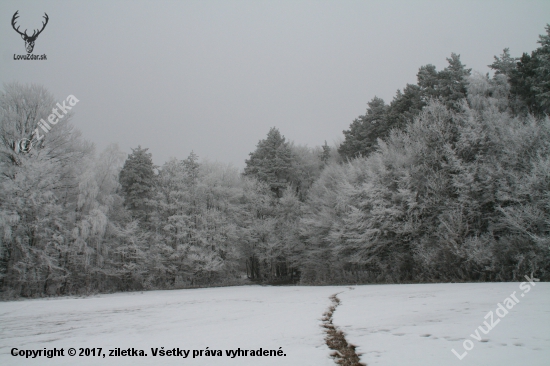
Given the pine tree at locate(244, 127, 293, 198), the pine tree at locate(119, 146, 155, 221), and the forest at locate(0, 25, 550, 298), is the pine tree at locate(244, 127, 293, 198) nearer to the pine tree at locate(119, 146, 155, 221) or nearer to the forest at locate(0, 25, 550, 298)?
the forest at locate(0, 25, 550, 298)

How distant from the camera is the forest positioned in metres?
16.3

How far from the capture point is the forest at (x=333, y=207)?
16344 mm

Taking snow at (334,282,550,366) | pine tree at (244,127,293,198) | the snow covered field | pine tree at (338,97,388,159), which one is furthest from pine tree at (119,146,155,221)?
snow at (334,282,550,366)

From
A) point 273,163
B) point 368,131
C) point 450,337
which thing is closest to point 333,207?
point 368,131

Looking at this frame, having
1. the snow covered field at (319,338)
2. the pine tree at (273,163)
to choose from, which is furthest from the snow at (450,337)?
the pine tree at (273,163)

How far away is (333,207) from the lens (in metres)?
27.2

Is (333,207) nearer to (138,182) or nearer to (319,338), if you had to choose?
(138,182)

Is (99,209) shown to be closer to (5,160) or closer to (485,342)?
(5,160)

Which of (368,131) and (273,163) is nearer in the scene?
(368,131)

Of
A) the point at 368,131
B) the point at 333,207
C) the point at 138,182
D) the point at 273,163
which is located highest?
the point at 368,131

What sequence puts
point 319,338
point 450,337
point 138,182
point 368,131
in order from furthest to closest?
point 368,131
point 138,182
point 319,338
point 450,337

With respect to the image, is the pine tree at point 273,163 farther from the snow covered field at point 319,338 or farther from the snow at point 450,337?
the snow at point 450,337

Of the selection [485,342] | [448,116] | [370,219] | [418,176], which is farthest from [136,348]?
[448,116]

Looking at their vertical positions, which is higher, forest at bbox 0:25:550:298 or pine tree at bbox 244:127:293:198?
pine tree at bbox 244:127:293:198
